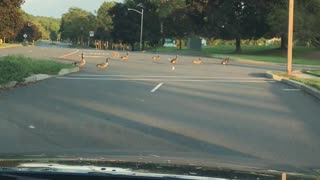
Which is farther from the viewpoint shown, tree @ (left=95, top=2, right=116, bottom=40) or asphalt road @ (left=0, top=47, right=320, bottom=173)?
tree @ (left=95, top=2, right=116, bottom=40)

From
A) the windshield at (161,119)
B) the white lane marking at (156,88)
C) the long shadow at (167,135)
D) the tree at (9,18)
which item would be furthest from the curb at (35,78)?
the tree at (9,18)

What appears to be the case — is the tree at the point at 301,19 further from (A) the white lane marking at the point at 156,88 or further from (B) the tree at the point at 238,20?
(A) the white lane marking at the point at 156,88

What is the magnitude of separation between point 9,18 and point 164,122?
64.1m

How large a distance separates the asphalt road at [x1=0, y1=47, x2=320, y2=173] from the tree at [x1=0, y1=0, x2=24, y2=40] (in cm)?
5123

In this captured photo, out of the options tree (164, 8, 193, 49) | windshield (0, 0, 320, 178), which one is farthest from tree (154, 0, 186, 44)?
windshield (0, 0, 320, 178)

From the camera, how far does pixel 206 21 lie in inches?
3167

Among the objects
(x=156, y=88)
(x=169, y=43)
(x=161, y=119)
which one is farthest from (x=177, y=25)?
(x=161, y=119)

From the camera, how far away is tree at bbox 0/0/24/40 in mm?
70750

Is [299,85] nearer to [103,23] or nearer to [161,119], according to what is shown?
[161,119]

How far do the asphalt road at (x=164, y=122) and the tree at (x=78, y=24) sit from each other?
134m

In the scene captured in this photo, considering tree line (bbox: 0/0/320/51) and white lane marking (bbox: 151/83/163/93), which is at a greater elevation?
tree line (bbox: 0/0/320/51)

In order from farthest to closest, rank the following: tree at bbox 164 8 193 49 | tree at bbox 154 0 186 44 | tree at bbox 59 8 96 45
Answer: tree at bbox 59 8 96 45 → tree at bbox 154 0 186 44 → tree at bbox 164 8 193 49

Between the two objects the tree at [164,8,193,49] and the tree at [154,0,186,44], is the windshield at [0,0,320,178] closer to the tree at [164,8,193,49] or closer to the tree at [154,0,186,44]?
the tree at [164,8,193,49]

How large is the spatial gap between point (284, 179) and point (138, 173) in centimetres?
84
